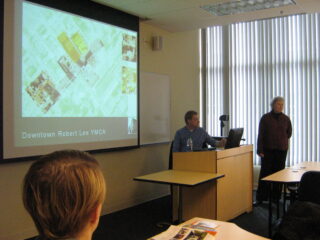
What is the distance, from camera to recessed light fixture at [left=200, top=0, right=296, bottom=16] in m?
4.75

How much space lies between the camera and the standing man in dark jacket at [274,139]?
17.2ft

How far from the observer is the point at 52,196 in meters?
0.90

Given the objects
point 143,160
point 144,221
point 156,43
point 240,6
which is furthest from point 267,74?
point 144,221

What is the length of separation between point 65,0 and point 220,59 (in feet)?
12.3

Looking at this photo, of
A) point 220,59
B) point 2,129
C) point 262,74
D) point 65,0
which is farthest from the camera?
point 220,59

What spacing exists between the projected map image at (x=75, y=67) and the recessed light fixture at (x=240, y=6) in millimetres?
1226

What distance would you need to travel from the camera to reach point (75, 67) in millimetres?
4289

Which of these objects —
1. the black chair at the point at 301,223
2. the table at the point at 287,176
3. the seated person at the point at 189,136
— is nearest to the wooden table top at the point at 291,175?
the table at the point at 287,176

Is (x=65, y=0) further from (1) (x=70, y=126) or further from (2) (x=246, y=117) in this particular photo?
(2) (x=246, y=117)

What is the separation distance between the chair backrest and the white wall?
2697 millimetres

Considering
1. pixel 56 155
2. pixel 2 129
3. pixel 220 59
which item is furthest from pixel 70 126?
pixel 220 59

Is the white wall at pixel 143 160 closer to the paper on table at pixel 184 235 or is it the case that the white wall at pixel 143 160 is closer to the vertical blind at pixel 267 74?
the vertical blind at pixel 267 74

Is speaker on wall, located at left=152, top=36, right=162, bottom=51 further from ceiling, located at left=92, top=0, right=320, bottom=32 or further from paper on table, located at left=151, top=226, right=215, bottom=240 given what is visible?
paper on table, located at left=151, top=226, right=215, bottom=240

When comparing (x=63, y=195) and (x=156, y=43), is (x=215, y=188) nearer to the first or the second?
(x=156, y=43)
